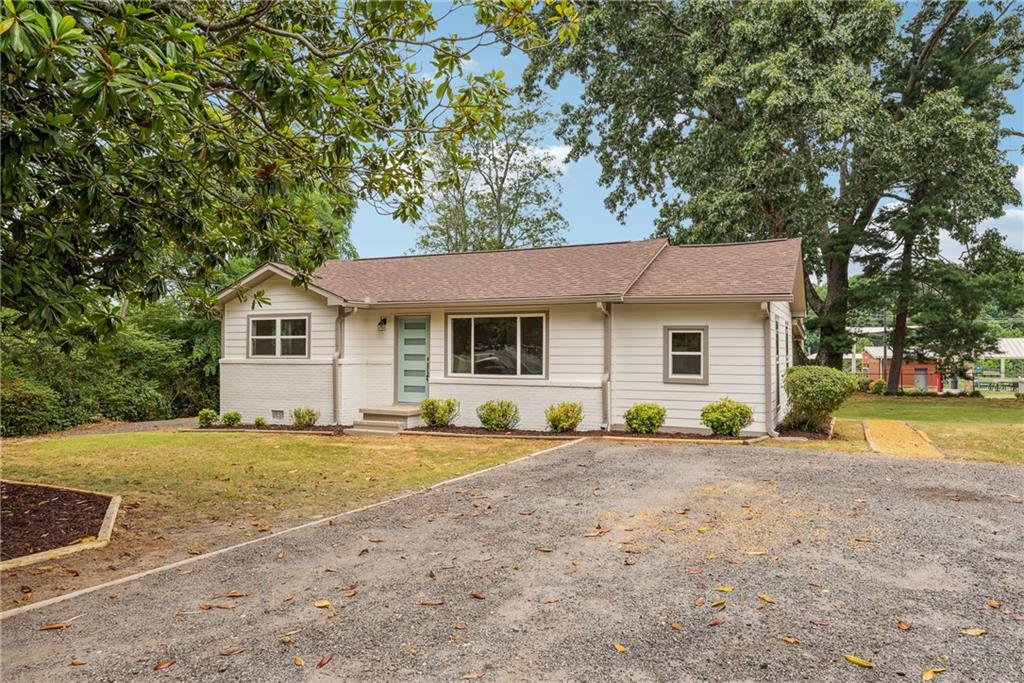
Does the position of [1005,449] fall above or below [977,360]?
below


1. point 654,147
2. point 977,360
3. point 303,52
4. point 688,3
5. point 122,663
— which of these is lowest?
point 122,663

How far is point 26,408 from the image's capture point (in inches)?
550

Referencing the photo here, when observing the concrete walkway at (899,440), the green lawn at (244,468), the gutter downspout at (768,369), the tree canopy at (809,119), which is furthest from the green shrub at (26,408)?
the tree canopy at (809,119)

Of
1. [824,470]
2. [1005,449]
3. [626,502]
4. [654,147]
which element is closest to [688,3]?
[654,147]

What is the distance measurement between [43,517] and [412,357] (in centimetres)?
816

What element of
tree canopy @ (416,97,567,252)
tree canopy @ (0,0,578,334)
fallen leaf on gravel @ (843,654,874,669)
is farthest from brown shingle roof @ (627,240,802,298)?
tree canopy @ (416,97,567,252)

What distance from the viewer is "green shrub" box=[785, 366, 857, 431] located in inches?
425

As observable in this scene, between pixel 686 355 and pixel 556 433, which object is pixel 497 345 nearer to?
pixel 556 433

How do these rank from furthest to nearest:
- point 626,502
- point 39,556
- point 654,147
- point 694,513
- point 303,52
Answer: point 654,147 < point 303,52 < point 626,502 < point 694,513 < point 39,556

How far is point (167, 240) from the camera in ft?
19.3

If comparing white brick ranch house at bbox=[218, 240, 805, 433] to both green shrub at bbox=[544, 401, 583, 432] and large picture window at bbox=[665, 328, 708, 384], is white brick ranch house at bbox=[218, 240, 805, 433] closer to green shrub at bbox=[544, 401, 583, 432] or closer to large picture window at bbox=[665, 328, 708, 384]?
large picture window at bbox=[665, 328, 708, 384]

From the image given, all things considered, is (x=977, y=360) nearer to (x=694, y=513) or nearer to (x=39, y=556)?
(x=694, y=513)

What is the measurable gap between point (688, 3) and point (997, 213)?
11277 mm

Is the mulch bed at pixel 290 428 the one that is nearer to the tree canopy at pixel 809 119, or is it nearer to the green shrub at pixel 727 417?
the green shrub at pixel 727 417
